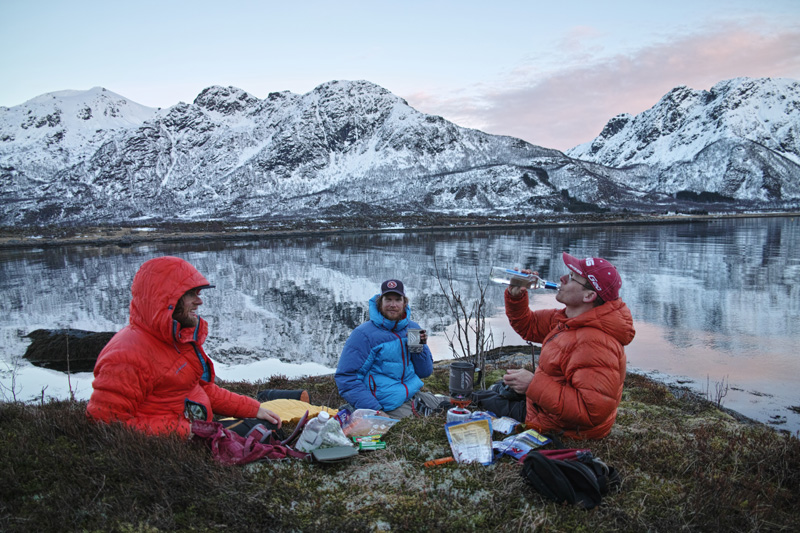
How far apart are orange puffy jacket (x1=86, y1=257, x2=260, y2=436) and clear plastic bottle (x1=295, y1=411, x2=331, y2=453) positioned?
2.91ft

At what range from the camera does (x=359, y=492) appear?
3312 millimetres

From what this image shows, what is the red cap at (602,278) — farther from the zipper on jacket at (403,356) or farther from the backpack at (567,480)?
the zipper on jacket at (403,356)

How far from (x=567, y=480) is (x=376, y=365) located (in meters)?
2.55

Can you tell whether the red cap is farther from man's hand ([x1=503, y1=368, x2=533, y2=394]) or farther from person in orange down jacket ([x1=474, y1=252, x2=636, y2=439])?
man's hand ([x1=503, y1=368, x2=533, y2=394])

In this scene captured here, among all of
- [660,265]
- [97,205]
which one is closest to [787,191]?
[660,265]

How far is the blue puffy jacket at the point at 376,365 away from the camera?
509 cm

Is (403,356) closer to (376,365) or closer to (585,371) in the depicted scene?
(376,365)

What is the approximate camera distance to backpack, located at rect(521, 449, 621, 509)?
3.06 m

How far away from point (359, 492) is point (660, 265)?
93.7 feet

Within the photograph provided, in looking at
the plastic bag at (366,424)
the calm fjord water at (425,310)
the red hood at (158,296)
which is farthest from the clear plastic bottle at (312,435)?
the calm fjord water at (425,310)

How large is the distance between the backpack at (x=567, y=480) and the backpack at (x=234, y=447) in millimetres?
1697

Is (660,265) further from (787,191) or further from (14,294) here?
(787,191)

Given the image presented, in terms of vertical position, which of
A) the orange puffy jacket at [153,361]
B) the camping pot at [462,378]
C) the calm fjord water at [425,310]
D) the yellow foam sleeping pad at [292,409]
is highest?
the orange puffy jacket at [153,361]

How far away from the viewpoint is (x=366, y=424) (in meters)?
4.44
